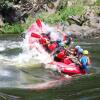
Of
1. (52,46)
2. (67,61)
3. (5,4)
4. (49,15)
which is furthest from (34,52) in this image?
(5,4)

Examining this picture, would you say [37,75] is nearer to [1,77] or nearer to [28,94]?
[1,77]

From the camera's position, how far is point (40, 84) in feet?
43.7

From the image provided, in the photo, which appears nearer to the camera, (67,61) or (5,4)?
(67,61)

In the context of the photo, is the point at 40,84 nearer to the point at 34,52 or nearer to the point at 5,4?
the point at 34,52

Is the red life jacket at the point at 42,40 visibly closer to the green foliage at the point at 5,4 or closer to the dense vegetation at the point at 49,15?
the dense vegetation at the point at 49,15

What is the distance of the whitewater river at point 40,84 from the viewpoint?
11.1m

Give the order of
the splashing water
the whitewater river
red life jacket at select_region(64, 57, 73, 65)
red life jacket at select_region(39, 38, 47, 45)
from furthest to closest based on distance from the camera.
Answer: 1. red life jacket at select_region(39, 38, 47, 45)
2. the splashing water
3. red life jacket at select_region(64, 57, 73, 65)
4. the whitewater river

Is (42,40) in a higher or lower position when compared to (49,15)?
higher

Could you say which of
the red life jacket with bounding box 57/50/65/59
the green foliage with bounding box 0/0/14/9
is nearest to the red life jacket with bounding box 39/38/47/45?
the red life jacket with bounding box 57/50/65/59

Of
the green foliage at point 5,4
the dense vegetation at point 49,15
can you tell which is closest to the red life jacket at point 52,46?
the dense vegetation at point 49,15

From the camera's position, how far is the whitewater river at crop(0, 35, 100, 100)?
1114 cm

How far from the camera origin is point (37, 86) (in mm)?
12805

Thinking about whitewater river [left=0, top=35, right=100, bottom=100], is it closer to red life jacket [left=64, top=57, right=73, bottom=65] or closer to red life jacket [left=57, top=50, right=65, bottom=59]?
red life jacket [left=57, top=50, right=65, bottom=59]

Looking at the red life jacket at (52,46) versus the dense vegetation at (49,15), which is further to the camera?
the dense vegetation at (49,15)
